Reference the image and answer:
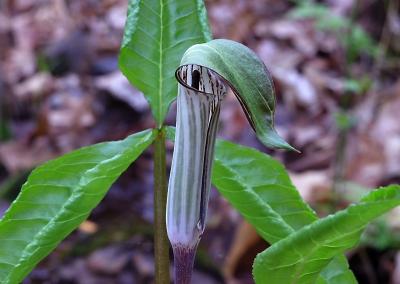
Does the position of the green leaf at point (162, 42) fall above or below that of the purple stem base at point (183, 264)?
above

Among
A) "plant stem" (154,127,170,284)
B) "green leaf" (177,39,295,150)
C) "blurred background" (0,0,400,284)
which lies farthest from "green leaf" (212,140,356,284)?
"blurred background" (0,0,400,284)

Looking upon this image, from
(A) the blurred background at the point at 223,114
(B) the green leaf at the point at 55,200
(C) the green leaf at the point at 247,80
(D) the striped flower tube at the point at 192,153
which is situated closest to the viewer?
(C) the green leaf at the point at 247,80

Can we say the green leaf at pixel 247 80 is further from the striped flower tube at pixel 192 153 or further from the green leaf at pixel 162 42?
the green leaf at pixel 162 42

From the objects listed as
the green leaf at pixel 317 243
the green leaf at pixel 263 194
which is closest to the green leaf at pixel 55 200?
the green leaf at pixel 263 194

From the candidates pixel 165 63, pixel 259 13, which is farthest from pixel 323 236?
pixel 259 13

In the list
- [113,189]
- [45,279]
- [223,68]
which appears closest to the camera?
[223,68]

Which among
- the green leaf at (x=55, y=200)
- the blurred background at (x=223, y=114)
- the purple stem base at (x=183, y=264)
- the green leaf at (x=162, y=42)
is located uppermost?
the green leaf at (x=162, y=42)

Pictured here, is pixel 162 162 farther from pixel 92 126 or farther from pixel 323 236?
pixel 92 126
